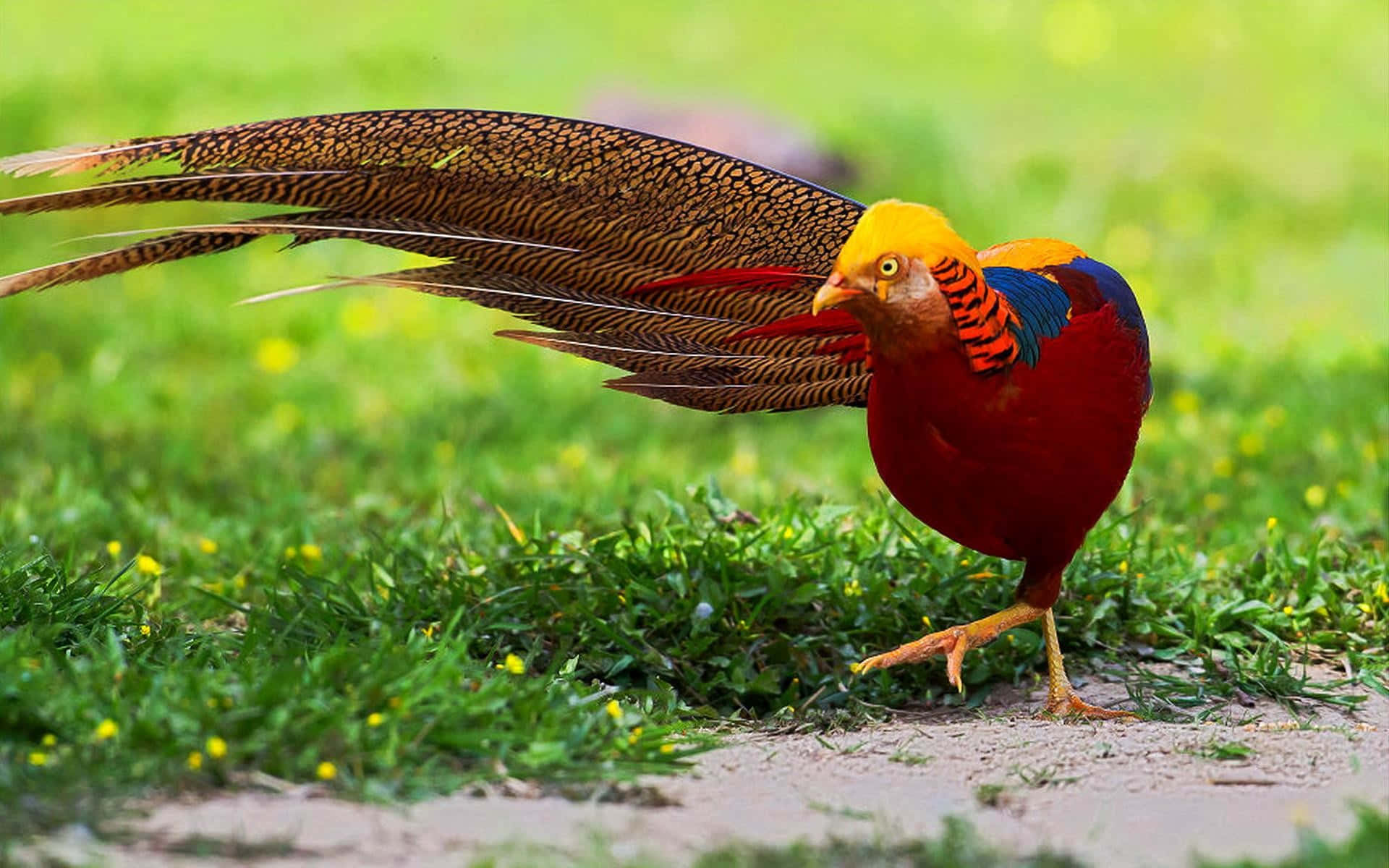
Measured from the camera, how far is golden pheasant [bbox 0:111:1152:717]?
11.6ft

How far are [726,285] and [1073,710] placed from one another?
1.26m

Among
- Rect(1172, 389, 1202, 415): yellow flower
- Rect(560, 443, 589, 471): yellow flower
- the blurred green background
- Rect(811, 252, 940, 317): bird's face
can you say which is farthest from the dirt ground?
Rect(1172, 389, 1202, 415): yellow flower

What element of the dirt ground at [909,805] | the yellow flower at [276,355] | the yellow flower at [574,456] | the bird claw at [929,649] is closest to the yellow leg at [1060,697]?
the dirt ground at [909,805]

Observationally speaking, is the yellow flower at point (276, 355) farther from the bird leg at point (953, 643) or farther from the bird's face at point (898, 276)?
the bird's face at point (898, 276)

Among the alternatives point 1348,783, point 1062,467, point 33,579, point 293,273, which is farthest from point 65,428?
point 1348,783

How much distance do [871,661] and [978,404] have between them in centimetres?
73

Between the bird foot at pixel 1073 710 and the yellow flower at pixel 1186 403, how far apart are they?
10.2 feet

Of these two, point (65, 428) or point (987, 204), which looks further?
point (987, 204)

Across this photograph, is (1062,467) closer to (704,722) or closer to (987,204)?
(704,722)

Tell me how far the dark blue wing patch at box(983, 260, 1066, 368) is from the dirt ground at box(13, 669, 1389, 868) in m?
0.83

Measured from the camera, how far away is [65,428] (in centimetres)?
675

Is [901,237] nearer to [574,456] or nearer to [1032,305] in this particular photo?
[1032,305]

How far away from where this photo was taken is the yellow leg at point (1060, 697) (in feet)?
13.0

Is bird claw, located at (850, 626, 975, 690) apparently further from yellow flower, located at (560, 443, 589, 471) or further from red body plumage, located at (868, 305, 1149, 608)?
yellow flower, located at (560, 443, 589, 471)
